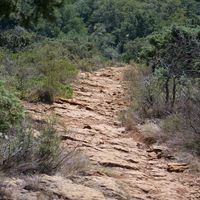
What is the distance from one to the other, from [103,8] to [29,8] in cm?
4332

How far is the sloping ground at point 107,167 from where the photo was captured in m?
5.18

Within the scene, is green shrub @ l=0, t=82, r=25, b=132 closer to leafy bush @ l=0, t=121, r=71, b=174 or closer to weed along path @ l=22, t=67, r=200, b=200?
leafy bush @ l=0, t=121, r=71, b=174

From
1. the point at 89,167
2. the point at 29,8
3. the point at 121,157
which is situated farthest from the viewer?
the point at 29,8

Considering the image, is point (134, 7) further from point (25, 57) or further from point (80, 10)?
point (25, 57)

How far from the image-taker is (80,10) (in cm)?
5481

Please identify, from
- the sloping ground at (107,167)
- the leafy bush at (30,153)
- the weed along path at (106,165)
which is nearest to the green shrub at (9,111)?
the leafy bush at (30,153)

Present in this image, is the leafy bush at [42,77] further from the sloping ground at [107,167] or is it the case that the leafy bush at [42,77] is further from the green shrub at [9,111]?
the green shrub at [9,111]

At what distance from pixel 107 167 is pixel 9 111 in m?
1.52

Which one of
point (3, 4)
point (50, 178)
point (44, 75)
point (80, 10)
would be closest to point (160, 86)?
point (44, 75)

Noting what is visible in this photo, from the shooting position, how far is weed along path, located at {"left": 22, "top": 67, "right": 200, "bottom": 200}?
5.33 metres

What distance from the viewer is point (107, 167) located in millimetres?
6668

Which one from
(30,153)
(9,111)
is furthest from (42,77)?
(30,153)

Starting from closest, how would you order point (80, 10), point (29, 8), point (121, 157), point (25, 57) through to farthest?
point (121, 157) → point (29, 8) → point (25, 57) → point (80, 10)

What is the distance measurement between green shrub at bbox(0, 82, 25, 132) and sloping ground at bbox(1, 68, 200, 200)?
0.91 meters
